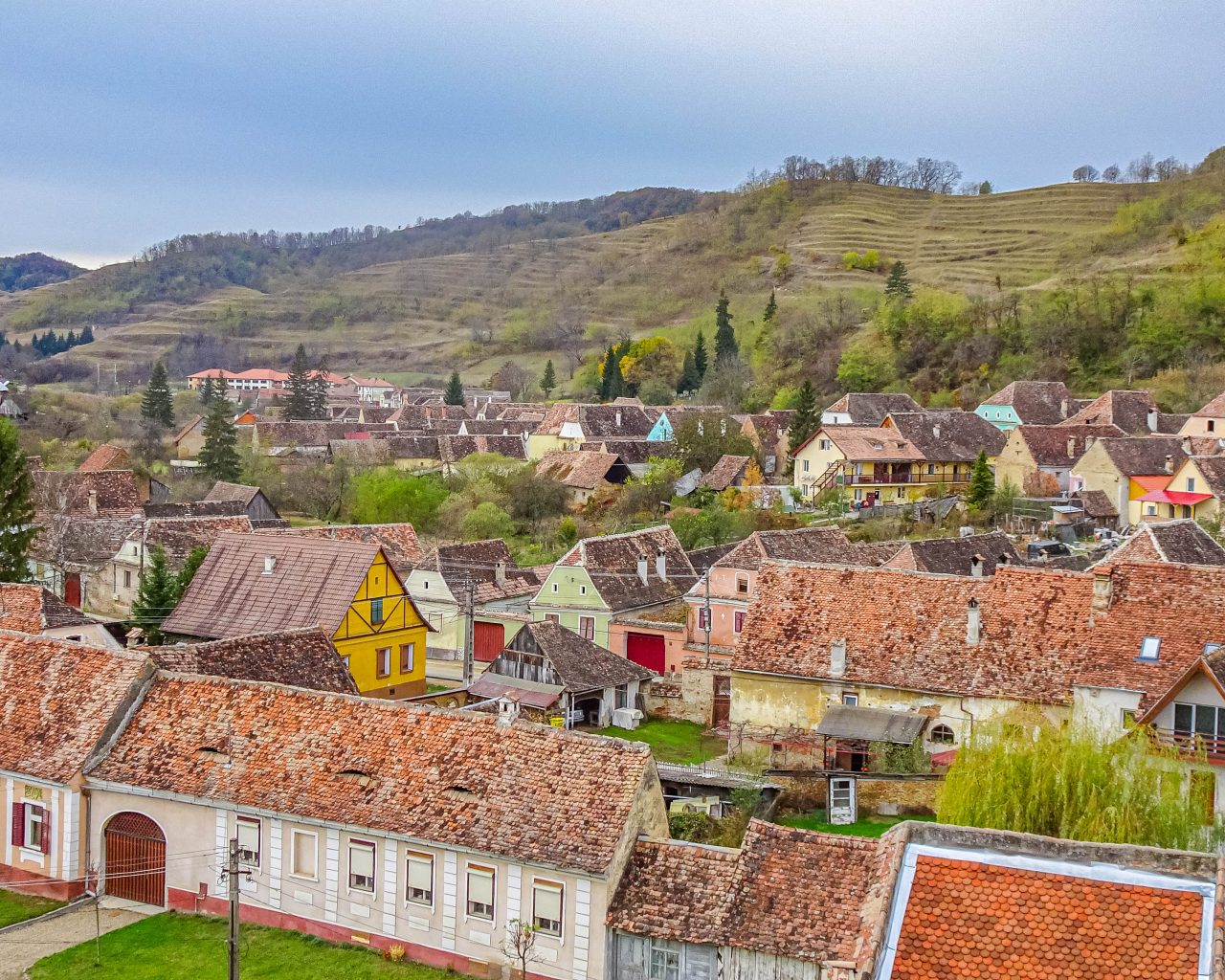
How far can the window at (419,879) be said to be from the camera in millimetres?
22766

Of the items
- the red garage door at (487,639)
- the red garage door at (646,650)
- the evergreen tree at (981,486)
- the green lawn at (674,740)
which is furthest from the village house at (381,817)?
the evergreen tree at (981,486)

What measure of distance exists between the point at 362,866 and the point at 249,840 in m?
2.46

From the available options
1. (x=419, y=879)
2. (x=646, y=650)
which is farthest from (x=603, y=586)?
(x=419, y=879)

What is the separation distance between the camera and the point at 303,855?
943 inches

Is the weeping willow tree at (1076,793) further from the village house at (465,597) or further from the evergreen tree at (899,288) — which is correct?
the evergreen tree at (899,288)

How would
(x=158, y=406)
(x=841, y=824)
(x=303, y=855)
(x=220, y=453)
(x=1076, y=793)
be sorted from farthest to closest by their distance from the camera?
(x=158, y=406) < (x=220, y=453) < (x=841, y=824) < (x=303, y=855) < (x=1076, y=793)

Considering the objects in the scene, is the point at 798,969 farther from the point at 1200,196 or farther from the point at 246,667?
the point at 1200,196

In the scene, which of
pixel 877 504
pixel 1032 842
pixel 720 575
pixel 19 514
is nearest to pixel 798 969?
pixel 1032 842

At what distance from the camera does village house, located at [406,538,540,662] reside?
49.9 metres

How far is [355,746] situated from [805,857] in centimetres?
880

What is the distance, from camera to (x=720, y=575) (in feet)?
158

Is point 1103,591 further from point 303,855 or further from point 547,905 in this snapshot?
point 303,855

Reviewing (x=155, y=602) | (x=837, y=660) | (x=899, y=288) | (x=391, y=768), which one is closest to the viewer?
(x=391, y=768)

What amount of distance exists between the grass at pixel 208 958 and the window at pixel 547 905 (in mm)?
2044
